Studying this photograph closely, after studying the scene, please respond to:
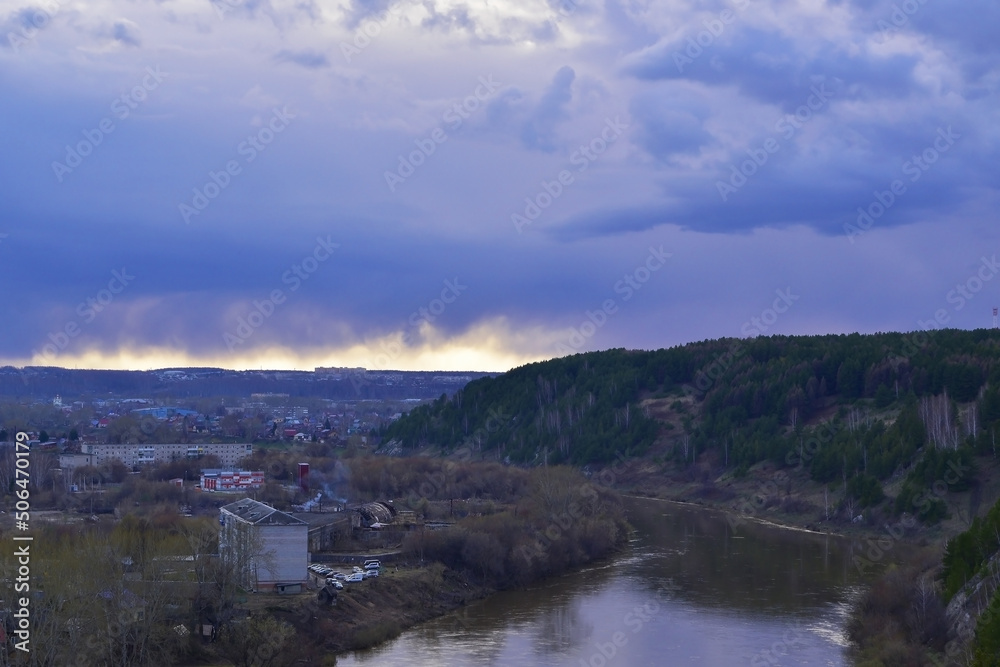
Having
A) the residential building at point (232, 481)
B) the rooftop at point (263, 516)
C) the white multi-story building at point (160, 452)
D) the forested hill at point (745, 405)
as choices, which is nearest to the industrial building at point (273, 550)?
the rooftop at point (263, 516)

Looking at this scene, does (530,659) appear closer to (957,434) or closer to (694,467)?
(957,434)

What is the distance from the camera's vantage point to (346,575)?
34.9 metres

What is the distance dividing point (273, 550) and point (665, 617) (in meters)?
11.1

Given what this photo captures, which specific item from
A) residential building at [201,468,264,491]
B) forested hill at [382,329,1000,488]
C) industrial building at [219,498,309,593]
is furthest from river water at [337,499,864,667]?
residential building at [201,468,264,491]

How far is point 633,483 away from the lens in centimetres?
7681

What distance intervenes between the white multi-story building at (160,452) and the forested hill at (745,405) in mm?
20248

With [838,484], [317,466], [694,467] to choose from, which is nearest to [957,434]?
[838,484]

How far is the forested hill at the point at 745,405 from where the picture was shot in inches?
2372

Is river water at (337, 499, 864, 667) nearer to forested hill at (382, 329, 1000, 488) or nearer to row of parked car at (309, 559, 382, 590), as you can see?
row of parked car at (309, 559, 382, 590)

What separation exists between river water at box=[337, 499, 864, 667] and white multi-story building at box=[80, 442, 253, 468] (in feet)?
143

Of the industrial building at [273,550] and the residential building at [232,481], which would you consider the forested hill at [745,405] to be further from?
the industrial building at [273,550]

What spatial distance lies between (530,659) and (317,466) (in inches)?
1719

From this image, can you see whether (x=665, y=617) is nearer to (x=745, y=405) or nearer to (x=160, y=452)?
(x=745, y=405)

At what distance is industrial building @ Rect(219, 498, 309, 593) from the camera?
3127 cm
